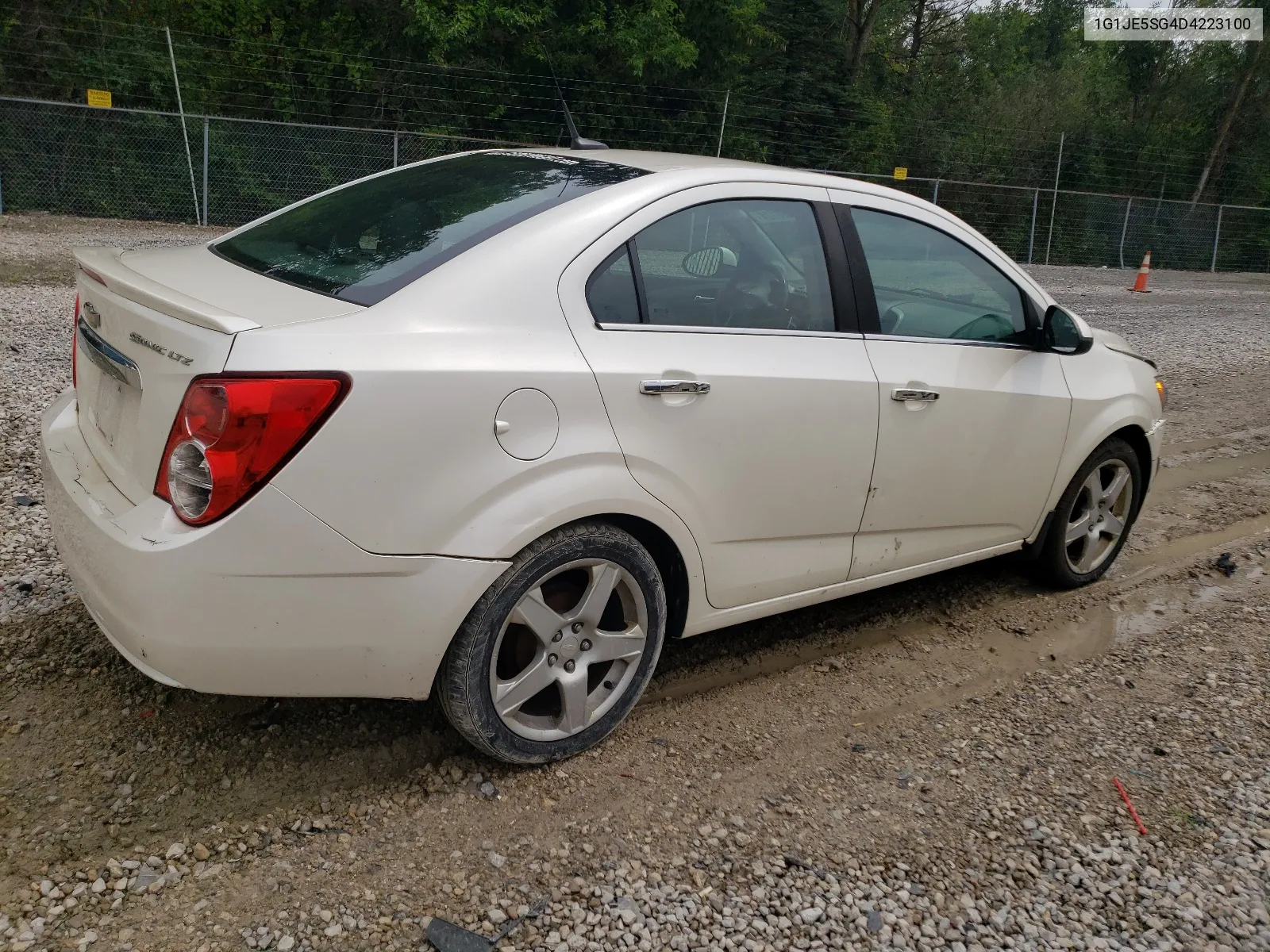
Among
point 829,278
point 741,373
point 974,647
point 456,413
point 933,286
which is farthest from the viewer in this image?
point 974,647

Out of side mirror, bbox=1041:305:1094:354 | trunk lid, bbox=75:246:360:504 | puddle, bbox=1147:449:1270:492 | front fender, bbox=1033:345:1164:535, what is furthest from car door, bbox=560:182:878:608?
puddle, bbox=1147:449:1270:492

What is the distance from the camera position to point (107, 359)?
9.31 feet

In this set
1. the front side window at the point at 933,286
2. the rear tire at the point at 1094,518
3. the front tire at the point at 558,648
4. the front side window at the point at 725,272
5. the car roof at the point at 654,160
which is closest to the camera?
the front tire at the point at 558,648

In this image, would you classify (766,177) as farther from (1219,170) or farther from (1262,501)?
(1219,170)

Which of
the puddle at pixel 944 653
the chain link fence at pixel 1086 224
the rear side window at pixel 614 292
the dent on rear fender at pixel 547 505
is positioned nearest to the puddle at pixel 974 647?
the puddle at pixel 944 653

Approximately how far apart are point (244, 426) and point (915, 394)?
7.28ft

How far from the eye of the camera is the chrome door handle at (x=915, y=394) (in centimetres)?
350

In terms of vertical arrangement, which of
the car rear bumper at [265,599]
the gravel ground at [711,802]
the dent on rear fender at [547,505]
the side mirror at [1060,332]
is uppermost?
the side mirror at [1060,332]

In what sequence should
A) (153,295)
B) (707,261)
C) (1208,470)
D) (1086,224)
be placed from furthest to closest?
(1086,224) → (1208,470) → (707,261) → (153,295)

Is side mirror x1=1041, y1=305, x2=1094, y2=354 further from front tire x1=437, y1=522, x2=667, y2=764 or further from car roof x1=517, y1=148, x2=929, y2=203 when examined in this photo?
front tire x1=437, y1=522, x2=667, y2=764

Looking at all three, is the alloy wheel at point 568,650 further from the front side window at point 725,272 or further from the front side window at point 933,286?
the front side window at point 933,286

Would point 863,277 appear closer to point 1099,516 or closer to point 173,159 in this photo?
point 1099,516

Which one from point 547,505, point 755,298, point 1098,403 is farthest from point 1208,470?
point 547,505

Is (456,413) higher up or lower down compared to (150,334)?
lower down
